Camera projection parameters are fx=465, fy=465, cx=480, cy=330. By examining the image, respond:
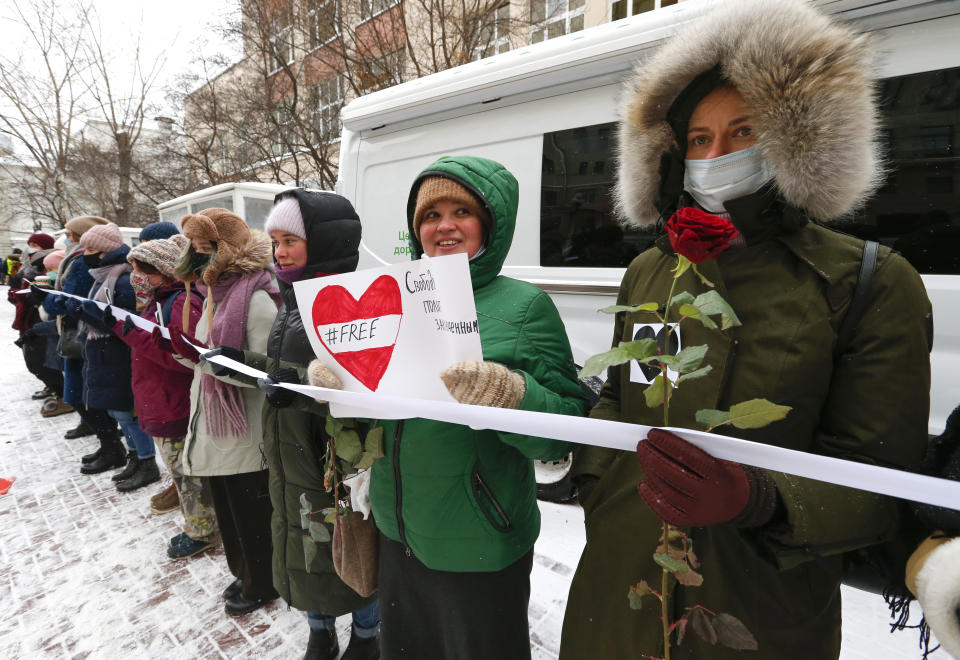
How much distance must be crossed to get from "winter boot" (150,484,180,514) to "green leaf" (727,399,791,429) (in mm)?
4330

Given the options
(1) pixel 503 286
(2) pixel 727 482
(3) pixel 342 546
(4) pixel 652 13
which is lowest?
(3) pixel 342 546

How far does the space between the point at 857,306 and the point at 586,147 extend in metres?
2.71

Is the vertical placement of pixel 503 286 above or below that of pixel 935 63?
below

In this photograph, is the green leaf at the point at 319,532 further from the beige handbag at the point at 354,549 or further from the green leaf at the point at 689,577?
the green leaf at the point at 689,577

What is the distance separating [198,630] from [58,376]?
17.0 ft

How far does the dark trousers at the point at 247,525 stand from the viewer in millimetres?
2410

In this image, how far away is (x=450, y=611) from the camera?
1.42 meters

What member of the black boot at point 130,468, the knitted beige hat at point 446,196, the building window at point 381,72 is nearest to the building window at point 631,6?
the building window at point 381,72

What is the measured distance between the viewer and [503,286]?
1.44 metres

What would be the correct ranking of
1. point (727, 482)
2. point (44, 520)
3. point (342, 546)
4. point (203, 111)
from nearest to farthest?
1. point (727, 482)
2. point (342, 546)
3. point (44, 520)
4. point (203, 111)

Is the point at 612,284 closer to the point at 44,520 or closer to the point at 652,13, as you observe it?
the point at 652,13

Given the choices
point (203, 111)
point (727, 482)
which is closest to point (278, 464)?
point (727, 482)

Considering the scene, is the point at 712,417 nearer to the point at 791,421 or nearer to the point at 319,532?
the point at 791,421

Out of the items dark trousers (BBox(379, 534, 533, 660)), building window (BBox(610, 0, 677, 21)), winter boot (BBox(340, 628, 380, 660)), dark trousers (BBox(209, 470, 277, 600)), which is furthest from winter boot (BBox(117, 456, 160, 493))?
building window (BBox(610, 0, 677, 21))
